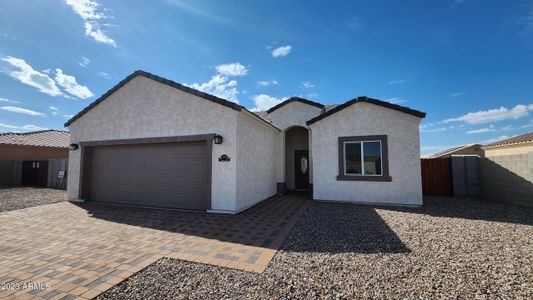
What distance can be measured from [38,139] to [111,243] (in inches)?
975

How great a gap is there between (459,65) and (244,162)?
43.6 ft

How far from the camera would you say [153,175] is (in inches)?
334

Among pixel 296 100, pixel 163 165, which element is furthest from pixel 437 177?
pixel 163 165

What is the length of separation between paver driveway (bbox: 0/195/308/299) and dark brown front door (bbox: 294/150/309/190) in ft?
19.3

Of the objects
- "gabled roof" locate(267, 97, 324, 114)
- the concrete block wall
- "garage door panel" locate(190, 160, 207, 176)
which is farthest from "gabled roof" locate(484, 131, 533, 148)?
"garage door panel" locate(190, 160, 207, 176)

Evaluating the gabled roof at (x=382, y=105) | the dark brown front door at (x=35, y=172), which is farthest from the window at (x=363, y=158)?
the dark brown front door at (x=35, y=172)

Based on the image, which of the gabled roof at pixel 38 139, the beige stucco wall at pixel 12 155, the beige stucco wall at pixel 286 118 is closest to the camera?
the beige stucco wall at pixel 286 118

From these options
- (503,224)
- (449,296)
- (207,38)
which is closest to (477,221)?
(503,224)

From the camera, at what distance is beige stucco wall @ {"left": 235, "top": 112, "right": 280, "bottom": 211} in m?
7.71

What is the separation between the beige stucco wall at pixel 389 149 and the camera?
8.56 metres

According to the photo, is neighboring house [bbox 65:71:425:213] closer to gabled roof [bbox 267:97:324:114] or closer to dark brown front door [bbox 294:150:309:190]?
gabled roof [bbox 267:97:324:114]

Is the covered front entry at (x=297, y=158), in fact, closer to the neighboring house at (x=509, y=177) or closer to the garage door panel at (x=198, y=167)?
the garage door panel at (x=198, y=167)

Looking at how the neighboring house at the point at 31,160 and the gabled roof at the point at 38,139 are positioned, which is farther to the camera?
the gabled roof at the point at 38,139

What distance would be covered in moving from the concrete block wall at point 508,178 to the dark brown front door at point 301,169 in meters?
9.02
